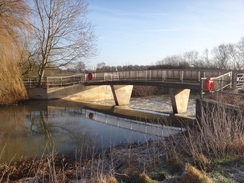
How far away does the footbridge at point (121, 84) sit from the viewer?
A: 634 inches

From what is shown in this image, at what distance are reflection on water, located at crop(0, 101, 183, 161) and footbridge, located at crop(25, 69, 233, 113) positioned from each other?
5265 millimetres

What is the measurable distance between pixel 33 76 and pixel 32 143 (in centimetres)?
1838

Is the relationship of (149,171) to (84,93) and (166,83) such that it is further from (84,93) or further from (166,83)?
(84,93)

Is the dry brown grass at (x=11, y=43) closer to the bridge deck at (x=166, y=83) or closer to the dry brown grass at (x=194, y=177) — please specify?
the bridge deck at (x=166, y=83)

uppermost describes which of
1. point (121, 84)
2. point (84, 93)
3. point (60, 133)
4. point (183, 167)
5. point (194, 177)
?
point (121, 84)

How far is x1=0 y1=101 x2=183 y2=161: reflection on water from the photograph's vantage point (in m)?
8.41

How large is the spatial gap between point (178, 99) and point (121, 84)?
6.06 meters

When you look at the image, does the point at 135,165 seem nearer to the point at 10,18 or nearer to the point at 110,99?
the point at 10,18

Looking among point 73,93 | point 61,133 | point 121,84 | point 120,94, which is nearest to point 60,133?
point 61,133

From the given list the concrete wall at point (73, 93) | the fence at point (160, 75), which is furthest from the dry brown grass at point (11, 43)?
the fence at point (160, 75)

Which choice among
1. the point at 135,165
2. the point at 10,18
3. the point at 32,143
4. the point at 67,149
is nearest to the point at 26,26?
the point at 10,18

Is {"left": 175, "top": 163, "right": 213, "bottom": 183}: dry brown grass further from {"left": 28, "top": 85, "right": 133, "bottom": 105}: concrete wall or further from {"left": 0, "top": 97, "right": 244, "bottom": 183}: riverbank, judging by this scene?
{"left": 28, "top": 85, "right": 133, "bottom": 105}: concrete wall

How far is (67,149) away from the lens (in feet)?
27.1

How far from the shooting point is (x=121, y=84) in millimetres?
20031
